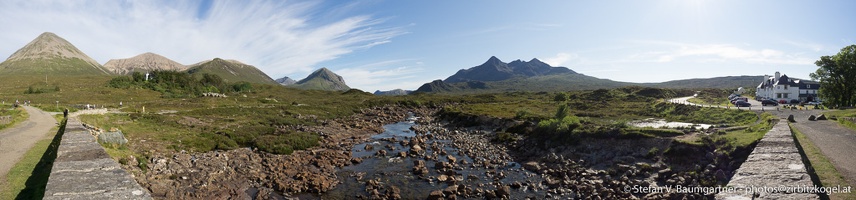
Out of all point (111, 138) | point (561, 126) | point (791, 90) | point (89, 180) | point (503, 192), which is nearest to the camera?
point (89, 180)

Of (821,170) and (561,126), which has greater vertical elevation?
(821,170)

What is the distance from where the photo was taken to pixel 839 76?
48.4 metres

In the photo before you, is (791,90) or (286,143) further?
(791,90)

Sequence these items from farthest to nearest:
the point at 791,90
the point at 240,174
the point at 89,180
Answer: the point at 791,90, the point at 240,174, the point at 89,180

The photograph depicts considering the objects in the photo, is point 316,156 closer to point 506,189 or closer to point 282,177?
point 282,177

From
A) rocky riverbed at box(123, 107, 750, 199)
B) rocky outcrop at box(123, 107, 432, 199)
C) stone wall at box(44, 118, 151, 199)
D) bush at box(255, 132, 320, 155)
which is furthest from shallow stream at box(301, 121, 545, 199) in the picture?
stone wall at box(44, 118, 151, 199)

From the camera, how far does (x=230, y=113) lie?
52.7 meters

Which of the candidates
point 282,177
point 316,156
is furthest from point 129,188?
point 316,156

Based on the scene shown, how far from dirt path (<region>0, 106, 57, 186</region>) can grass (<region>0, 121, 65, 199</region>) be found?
0.87ft

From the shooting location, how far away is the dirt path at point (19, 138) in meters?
16.7

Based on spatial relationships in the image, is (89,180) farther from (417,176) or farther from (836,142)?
(836,142)

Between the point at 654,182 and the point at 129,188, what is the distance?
78.9 ft

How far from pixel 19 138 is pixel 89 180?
21.0 meters

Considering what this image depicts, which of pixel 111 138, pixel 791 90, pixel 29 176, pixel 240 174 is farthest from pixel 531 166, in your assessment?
pixel 791 90
